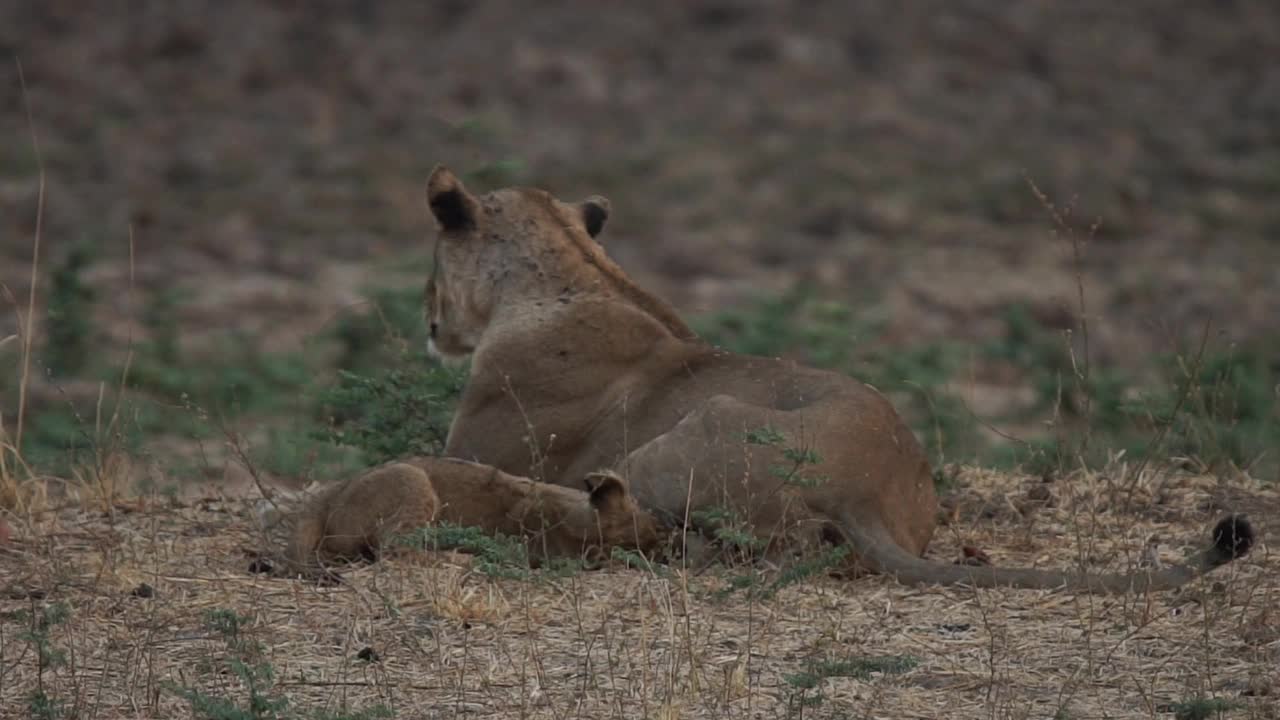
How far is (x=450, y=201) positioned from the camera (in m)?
7.76

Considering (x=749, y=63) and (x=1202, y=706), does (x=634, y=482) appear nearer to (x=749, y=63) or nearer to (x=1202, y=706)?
(x=1202, y=706)

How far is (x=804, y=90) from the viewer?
79.5ft

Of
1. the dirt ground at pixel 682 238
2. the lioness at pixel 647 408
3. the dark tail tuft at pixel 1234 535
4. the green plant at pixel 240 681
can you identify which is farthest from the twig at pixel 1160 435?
the green plant at pixel 240 681

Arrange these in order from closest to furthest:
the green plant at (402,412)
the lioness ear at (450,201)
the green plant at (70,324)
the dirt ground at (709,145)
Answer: the lioness ear at (450,201), the green plant at (402,412), the green plant at (70,324), the dirt ground at (709,145)

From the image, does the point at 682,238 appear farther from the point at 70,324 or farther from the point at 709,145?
the point at 70,324

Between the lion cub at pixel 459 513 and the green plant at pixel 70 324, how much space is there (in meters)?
5.51

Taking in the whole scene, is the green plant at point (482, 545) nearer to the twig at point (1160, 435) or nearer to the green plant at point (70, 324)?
the twig at point (1160, 435)

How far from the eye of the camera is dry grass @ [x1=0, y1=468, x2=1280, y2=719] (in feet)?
17.5

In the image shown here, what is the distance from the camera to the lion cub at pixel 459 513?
657 centimetres

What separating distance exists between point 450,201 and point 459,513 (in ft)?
4.92

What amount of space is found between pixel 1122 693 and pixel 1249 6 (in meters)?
23.6

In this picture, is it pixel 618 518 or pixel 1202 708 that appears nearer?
pixel 1202 708

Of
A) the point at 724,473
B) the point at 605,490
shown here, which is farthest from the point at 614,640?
the point at 724,473

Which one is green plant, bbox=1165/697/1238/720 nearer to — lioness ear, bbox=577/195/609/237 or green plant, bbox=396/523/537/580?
green plant, bbox=396/523/537/580
